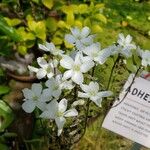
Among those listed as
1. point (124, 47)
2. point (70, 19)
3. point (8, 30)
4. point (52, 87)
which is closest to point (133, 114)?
point (124, 47)

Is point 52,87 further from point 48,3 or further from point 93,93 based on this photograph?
point 48,3

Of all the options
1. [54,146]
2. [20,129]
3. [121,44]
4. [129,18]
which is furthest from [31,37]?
[129,18]

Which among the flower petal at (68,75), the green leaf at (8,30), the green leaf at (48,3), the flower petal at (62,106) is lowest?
the green leaf at (48,3)

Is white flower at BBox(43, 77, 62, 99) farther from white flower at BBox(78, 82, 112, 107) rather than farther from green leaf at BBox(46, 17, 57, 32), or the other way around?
green leaf at BBox(46, 17, 57, 32)

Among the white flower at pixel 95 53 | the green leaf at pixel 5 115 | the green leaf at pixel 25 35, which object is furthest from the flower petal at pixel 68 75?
the green leaf at pixel 25 35

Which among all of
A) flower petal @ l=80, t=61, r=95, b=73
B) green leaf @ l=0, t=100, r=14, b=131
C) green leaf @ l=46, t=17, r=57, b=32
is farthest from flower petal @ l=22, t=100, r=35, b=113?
green leaf @ l=46, t=17, r=57, b=32

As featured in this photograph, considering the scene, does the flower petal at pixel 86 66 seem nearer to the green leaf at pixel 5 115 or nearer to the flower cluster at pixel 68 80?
the flower cluster at pixel 68 80
